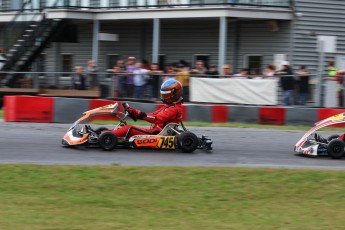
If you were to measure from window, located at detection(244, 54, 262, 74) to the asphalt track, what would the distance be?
10701mm

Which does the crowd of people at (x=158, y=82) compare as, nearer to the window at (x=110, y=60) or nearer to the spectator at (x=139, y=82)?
the spectator at (x=139, y=82)

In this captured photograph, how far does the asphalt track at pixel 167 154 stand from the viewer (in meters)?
9.70

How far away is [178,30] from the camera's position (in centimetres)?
2552

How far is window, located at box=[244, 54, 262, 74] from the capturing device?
24.0 m

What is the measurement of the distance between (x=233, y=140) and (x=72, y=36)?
15.1 metres

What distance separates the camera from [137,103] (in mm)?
16719

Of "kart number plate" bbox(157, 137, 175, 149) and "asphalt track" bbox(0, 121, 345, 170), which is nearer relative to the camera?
"asphalt track" bbox(0, 121, 345, 170)

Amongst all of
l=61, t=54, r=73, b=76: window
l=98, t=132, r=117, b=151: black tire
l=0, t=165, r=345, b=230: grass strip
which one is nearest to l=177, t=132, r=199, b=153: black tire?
l=98, t=132, r=117, b=151: black tire

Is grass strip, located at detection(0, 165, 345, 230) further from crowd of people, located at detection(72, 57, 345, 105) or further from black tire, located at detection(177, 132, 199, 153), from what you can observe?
crowd of people, located at detection(72, 57, 345, 105)

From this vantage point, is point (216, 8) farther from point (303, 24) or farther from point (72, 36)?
point (72, 36)

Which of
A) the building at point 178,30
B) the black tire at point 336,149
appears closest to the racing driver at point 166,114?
the black tire at point 336,149

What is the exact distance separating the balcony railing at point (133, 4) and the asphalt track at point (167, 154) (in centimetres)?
972

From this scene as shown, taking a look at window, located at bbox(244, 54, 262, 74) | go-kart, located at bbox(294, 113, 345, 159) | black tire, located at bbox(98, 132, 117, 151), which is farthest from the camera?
window, located at bbox(244, 54, 262, 74)

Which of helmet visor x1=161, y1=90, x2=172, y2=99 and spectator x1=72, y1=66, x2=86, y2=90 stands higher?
spectator x1=72, y1=66, x2=86, y2=90
